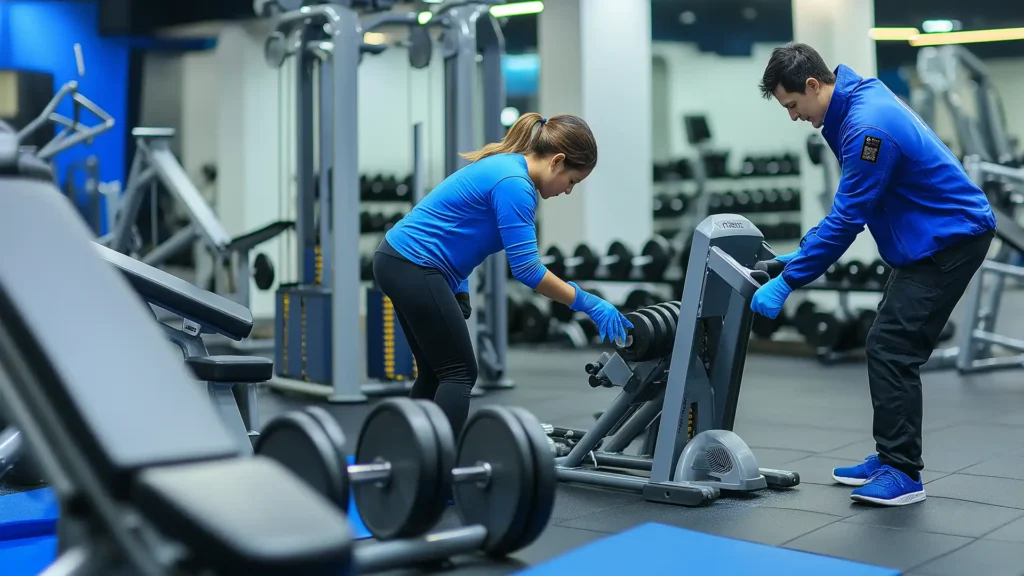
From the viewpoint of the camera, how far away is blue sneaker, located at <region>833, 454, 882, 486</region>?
10.6ft

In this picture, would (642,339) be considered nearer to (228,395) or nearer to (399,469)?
(399,469)

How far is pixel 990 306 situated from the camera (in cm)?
639

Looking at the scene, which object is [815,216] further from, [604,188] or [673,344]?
[673,344]

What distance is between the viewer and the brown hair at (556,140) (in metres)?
2.82

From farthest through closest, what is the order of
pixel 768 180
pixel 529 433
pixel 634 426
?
1. pixel 768 180
2. pixel 634 426
3. pixel 529 433

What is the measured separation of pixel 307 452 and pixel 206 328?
45.2 inches

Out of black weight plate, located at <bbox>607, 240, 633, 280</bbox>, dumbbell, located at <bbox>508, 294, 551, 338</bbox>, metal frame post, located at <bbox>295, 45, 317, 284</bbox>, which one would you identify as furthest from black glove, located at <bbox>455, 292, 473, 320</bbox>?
dumbbell, located at <bbox>508, 294, 551, 338</bbox>

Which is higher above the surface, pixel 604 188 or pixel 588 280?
pixel 604 188

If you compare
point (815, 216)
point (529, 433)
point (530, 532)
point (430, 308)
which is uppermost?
point (815, 216)

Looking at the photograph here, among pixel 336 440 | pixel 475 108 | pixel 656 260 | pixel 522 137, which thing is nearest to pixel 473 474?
pixel 336 440

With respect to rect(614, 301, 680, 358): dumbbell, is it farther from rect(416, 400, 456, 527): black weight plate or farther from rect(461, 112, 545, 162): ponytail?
rect(416, 400, 456, 527): black weight plate

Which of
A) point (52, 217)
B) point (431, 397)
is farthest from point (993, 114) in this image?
point (52, 217)

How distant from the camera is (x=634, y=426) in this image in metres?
3.41

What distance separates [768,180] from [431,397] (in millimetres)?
8159
